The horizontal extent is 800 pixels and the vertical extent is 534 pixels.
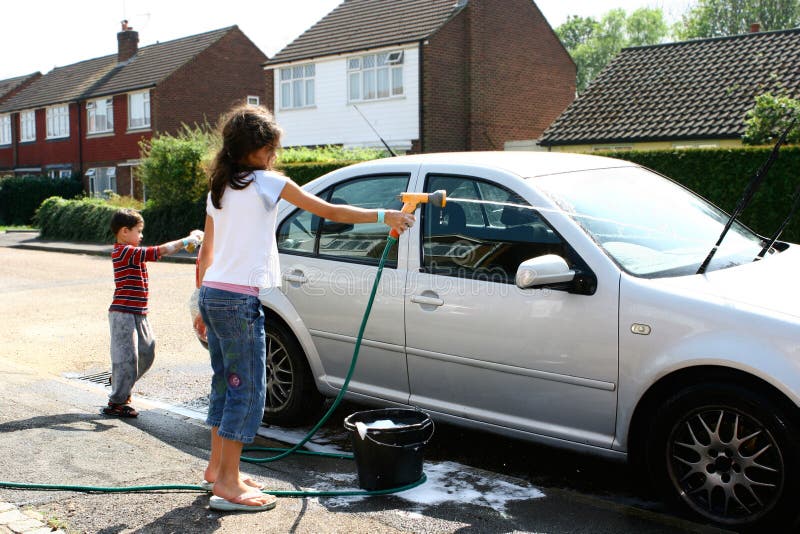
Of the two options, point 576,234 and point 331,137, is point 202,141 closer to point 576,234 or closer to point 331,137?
point 331,137

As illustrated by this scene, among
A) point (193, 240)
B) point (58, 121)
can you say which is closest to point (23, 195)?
point (58, 121)

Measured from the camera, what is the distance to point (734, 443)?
11.8ft

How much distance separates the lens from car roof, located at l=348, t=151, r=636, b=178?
4605 mm

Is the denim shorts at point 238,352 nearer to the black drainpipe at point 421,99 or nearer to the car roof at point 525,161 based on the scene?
the car roof at point 525,161

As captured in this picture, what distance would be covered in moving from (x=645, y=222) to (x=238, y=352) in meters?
2.28

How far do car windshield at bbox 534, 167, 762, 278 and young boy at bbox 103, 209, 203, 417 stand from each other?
2.75 meters

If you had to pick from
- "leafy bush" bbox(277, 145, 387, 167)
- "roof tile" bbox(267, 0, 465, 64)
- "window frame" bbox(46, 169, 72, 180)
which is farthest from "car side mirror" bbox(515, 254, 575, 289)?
"window frame" bbox(46, 169, 72, 180)

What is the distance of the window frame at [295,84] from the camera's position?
29.6m

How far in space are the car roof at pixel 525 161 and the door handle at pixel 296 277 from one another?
84cm

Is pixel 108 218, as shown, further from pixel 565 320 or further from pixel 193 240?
pixel 565 320

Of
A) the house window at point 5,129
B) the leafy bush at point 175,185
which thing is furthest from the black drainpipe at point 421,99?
the house window at point 5,129

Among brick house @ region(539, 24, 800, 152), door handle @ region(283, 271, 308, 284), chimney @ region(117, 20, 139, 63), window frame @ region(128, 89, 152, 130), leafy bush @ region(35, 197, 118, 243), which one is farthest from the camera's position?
chimney @ region(117, 20, 139, 63)

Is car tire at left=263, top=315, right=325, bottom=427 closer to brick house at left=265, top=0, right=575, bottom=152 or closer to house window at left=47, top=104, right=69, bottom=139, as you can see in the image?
brick house at left=265, top=0, right=575, bottom=152

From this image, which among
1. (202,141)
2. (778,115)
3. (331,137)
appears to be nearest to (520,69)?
(331,137)
